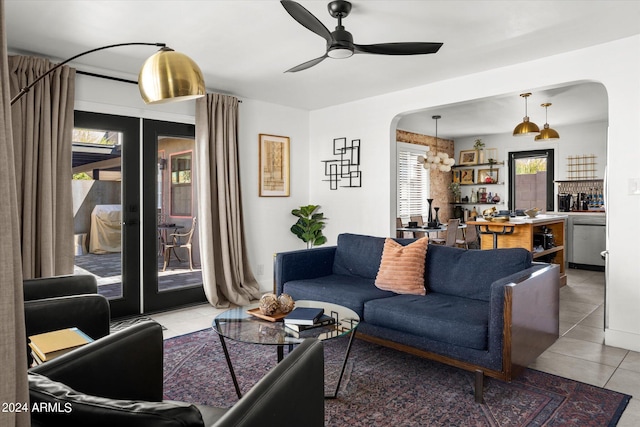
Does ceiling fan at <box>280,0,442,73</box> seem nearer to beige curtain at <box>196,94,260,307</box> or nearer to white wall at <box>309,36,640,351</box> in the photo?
white wall at <box>309,36,640,351</box>

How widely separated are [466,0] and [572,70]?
5.11 ft

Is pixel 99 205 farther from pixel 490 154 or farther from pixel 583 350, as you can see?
pixel 490 154

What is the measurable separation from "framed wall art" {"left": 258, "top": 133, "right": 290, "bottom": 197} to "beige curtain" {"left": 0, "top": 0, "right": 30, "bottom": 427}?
16.0 ft

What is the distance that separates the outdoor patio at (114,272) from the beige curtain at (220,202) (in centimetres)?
29

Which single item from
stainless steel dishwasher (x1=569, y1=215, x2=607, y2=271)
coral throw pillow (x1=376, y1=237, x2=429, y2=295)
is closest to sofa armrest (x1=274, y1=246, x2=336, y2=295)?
coral throw pillow (x1=376, y1=237, x2=429, y2=295)

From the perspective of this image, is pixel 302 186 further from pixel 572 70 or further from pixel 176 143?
pixel 572 70

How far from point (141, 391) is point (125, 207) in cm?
316

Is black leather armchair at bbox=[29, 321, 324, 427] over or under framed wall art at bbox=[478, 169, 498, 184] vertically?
under

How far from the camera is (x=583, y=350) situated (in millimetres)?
3451

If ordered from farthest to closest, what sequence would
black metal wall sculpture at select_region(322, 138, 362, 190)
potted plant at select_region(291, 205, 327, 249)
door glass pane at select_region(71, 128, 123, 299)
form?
potted plant at select_region(291, 205, 327, 249), black metal wall sculpture at select_region(322, 138, 362, 190), door glass pane at select_region(71, 128, 123, 299)

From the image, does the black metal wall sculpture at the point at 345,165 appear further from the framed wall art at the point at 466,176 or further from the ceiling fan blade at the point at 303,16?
the framed wall art at the point at 466,176

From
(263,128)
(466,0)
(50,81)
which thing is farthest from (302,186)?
(466,0)

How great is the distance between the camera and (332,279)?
154 inches

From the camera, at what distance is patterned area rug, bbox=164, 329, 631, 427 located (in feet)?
→ 7.77
